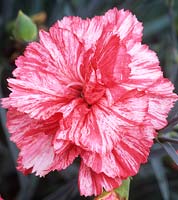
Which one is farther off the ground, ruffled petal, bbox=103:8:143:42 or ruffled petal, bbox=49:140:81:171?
ruffled petal, bbox=103:8:143:42

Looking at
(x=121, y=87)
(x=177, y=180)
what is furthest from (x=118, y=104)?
(x=177, y=180)

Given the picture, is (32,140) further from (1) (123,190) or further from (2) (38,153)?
(1) (123,190)

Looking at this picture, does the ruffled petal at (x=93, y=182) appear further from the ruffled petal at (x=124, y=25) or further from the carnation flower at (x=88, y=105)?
the ruffled petal at (x=124, y=25)

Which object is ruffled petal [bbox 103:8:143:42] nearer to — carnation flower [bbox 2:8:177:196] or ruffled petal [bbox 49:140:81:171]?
carnation flower [bbox 2:8:177:196]

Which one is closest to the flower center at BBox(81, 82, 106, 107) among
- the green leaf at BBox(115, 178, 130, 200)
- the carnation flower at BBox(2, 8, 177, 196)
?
the carnation flower at BBox(2, 8, 177, 196)

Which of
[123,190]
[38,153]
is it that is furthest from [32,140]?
[123,190]

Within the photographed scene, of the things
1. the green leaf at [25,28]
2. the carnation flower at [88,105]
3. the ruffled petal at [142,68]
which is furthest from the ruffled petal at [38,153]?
the green leaf at [25,28]

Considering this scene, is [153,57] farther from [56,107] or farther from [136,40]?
[56,107]
